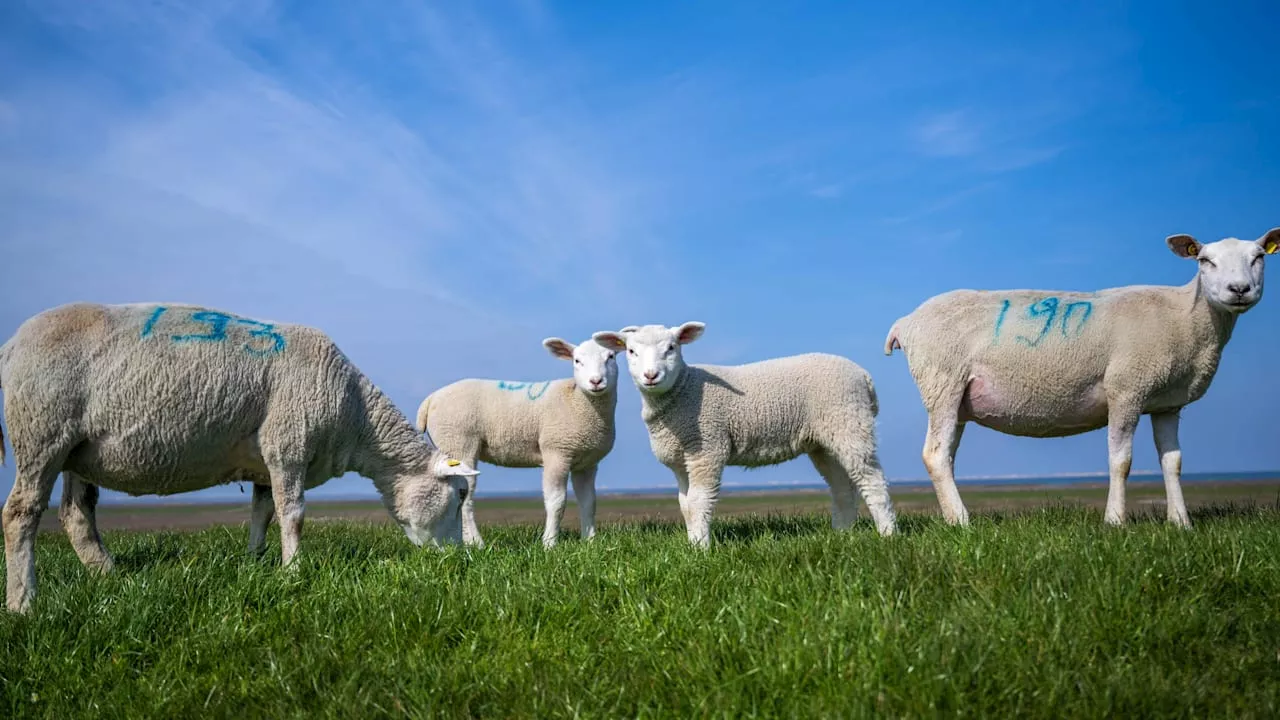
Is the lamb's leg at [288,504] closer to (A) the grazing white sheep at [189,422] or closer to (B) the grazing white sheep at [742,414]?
(A) the grazing white sheep at [189,422]

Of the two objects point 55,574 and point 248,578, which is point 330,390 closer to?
point 248,578

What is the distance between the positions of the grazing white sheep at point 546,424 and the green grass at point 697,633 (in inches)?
135

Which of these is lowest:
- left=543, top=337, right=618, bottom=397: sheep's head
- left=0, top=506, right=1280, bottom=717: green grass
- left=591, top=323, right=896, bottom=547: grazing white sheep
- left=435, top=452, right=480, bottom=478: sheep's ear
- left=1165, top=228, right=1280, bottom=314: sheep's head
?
left=0, top=506, right=1280, bottom=717: green grass

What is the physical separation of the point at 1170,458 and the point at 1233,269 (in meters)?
2.04

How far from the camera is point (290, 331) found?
759 cm

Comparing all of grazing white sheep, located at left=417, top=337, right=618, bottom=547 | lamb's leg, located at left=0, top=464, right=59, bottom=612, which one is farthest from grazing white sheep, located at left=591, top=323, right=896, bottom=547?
lamb's leg, located at left=0, top=464, right=59, bottom=612

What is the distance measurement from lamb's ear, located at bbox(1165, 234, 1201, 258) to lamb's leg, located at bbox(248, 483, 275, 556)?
9.59 meters

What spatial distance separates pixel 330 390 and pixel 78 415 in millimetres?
1884

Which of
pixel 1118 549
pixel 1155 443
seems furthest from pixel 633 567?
pixel 1155 443

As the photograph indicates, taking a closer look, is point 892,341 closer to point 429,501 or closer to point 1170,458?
point 1170,458

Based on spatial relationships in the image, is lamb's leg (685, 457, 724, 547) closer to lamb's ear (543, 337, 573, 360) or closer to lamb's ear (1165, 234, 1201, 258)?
lamb's ear (543, 337, 573, 360)

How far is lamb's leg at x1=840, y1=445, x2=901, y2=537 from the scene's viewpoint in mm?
8180

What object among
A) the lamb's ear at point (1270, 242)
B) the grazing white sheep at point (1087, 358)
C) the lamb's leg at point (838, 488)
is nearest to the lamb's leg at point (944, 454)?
→ the grazing white sheep at point (1087, 358)

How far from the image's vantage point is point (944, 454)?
29.8 ft
